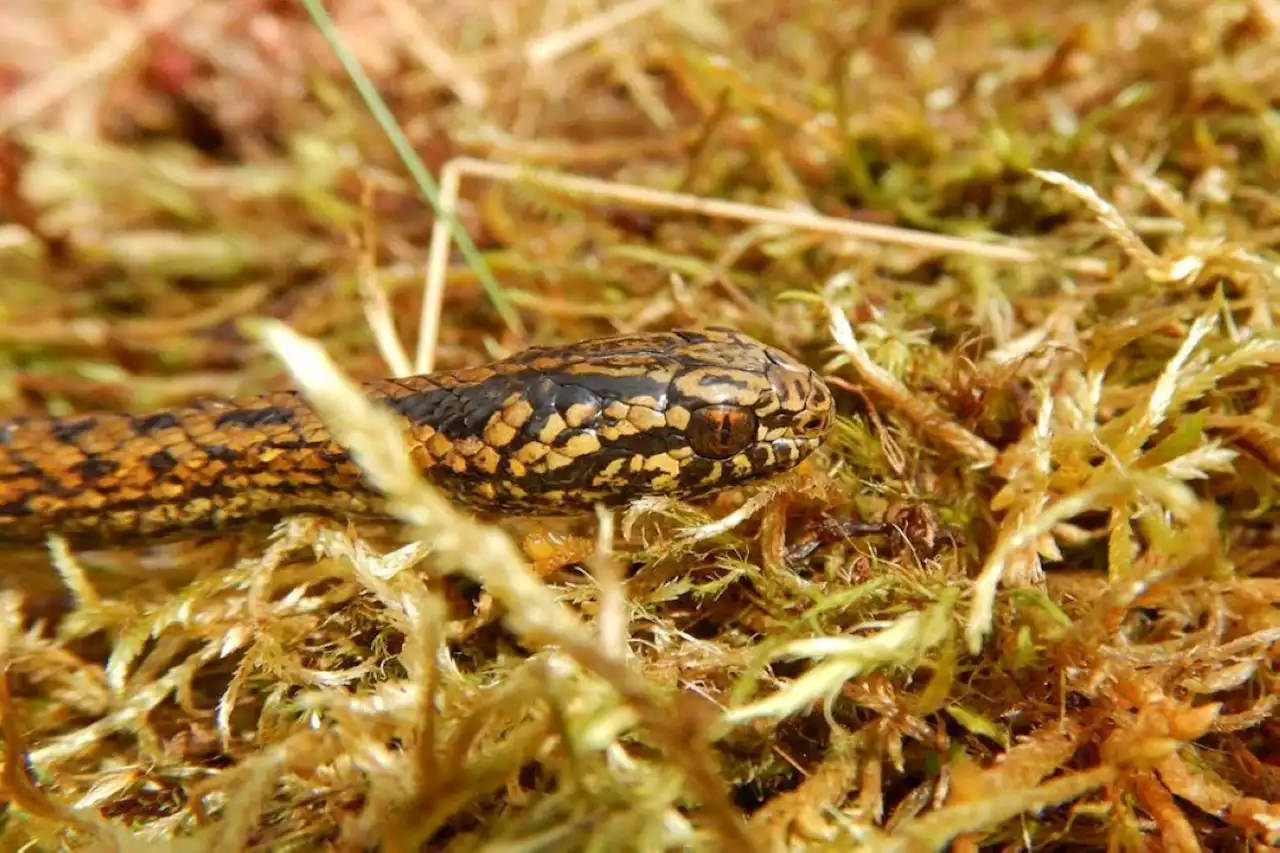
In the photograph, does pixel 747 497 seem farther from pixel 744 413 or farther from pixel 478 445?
pixel 478 445

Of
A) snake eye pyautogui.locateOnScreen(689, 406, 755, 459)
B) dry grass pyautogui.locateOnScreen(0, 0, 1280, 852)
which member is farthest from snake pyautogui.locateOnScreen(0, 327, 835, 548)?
dry grass pyautogui.locateOnScreen(0, 0, 1280, 852)

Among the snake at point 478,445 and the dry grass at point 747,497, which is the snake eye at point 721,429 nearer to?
the snake at point 478,445

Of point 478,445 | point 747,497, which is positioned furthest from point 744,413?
point 478,445

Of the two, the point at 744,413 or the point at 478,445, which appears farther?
the point at 478,445

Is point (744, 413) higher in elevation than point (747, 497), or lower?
higher

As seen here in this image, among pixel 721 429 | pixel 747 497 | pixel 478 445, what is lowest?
pixel 747 497

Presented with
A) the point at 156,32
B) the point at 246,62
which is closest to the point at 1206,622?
the point at 246,62

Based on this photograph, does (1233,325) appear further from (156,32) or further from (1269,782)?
(156,32)

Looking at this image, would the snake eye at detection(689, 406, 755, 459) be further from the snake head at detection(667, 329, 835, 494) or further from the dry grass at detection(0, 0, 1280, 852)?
the dry grass at detection(0, 0, 1280, 852)
